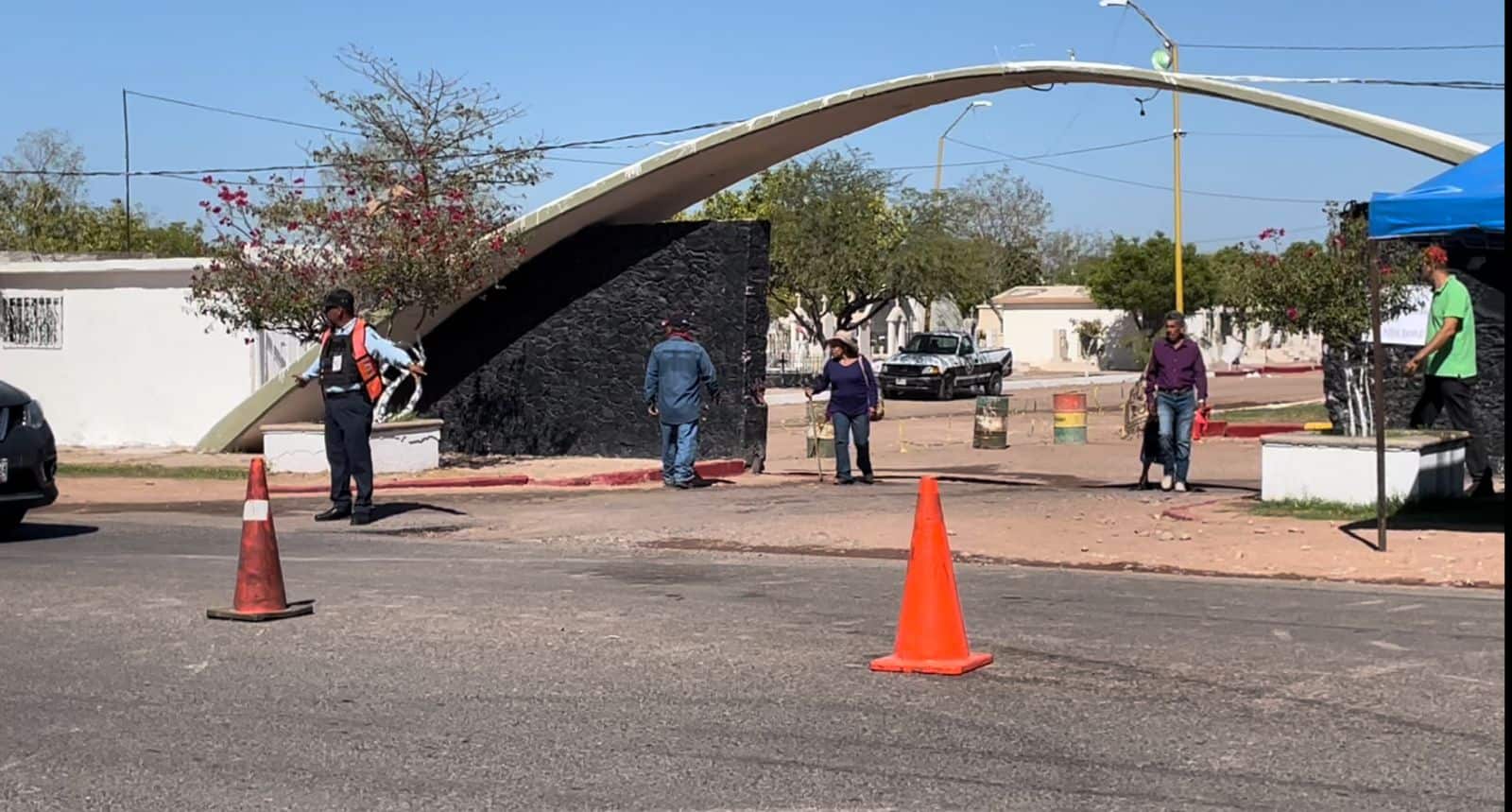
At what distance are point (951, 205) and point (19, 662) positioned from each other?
50540 mm

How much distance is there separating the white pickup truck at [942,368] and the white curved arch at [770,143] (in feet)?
83.8

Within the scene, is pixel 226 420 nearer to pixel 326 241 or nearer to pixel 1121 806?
pixel 326 241

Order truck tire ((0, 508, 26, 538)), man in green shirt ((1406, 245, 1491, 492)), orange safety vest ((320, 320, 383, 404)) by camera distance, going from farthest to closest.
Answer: orange safety vest ((320, 320, 383, 404)), man in green shirt ((1406, 245, 1491, 492)), truck tire ((0, 508, 26, 538))

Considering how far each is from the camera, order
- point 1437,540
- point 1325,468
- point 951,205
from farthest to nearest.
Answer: point 951,205 < point 1325,468 < point 1437,540

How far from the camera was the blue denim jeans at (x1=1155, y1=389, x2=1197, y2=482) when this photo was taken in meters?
16.6

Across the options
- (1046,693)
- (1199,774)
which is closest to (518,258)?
(1046,693)

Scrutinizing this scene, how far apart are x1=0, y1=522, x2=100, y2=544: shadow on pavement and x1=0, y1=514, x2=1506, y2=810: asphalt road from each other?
7.06 feet

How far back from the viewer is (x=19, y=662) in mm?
8195

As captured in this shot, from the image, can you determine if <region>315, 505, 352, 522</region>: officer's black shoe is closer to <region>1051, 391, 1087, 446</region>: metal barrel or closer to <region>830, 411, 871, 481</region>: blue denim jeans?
<region>830, 411, 871, 481</region>: blue denim jeans

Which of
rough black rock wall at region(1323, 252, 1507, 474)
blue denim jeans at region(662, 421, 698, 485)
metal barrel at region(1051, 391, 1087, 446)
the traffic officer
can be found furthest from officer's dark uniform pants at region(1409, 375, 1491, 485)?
metal barrel at region(1051, 391, 1087, 446)

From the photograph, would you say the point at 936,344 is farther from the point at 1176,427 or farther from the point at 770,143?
the point at 1176,427

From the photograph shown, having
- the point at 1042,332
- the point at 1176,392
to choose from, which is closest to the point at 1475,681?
the point at 1176,392

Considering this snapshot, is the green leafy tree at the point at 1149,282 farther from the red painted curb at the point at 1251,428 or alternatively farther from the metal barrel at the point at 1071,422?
the metal barrel at the point at 1071,422

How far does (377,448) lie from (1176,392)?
27.5 ft
